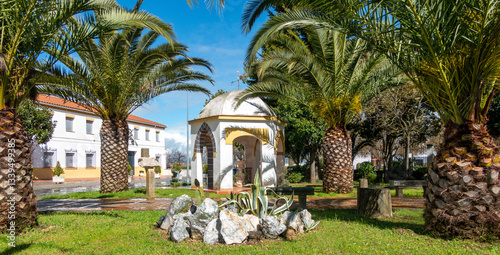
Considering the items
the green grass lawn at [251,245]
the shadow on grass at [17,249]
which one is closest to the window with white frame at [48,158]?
the green grass lawn at [251,245]

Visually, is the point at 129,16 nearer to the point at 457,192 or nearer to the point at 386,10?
the point at 386,10

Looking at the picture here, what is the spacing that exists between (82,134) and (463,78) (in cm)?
3206

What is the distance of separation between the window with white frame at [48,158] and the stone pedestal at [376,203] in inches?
1117

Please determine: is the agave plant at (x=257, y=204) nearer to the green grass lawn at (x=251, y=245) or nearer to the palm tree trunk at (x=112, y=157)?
the green grass lawn at (x=251, y=245)

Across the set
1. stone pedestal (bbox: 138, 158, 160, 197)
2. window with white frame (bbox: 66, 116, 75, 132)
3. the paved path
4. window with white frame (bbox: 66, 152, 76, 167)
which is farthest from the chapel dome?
window with white frame (bbox: 66, 152, 76, 167)

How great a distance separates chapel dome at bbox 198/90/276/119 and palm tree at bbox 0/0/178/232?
8147 mm

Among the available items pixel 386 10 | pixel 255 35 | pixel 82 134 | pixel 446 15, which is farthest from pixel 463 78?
pixel 82 134

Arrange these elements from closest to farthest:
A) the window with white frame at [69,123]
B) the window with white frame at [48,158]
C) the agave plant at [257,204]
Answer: the agave plant at [257,204]
the window with white frame at [48,158]
the window with white frame at [69,123]

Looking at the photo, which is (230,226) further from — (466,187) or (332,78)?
(332,78)

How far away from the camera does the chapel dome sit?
14.4 meters

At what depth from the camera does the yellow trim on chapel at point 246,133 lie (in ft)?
46.4

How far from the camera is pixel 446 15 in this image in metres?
5.28

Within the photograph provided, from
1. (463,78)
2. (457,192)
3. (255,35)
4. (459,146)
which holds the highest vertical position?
(255,35)

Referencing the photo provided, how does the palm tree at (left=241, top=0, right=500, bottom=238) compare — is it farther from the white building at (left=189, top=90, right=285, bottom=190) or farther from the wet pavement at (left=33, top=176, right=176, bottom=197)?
the wet pavement at (left=33, top=176, right=176, bottom=197)
